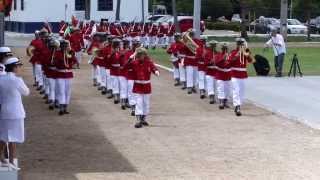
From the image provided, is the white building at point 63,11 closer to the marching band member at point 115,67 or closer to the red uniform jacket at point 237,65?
the marching band member at point 115,67

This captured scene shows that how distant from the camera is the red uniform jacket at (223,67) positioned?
20.3 m

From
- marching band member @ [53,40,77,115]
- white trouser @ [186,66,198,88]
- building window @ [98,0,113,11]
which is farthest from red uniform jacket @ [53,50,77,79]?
building window @ [98,0,113,11]

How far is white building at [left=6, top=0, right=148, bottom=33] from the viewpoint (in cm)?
6831

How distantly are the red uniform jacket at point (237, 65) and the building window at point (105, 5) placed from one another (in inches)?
2060

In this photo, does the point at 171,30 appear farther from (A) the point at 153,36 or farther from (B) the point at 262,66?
(B) the point at 262,66

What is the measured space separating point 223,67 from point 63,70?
393cm

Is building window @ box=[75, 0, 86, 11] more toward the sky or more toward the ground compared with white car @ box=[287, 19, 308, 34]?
more toward the sky

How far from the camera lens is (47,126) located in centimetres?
1747

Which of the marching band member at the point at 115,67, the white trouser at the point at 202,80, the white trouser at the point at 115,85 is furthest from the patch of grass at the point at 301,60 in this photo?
the marching band member at the point at 115,67

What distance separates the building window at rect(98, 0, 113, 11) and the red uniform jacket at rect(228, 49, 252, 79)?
2060 inches

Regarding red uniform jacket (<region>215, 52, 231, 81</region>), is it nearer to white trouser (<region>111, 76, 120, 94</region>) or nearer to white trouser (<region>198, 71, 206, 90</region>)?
white trouser (<region>198, 71, 206, 90</region>)

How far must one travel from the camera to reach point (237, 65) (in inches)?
770

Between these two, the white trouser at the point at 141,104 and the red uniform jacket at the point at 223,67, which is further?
the red uniform jacket at the point at 223,67

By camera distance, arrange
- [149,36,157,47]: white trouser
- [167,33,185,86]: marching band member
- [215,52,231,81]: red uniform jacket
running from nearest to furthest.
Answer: [215,52,231,81]: red uniform jacket < [167,33,185,86]: marching band member < [149,36,157,47]: white trouser
